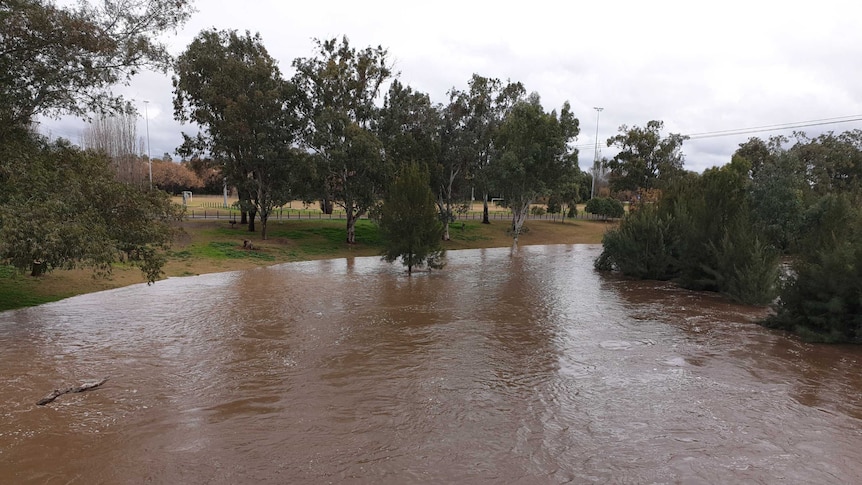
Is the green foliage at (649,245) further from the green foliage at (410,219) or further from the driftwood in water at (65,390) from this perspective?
the driftwood in water at (65,390)

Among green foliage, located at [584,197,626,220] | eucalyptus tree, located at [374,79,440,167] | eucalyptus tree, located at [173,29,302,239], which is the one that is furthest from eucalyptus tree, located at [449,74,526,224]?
green foliage, located at [584,197,626,220]

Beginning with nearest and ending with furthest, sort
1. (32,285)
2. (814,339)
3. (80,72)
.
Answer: (814,339) < (80,72) < (32,285)

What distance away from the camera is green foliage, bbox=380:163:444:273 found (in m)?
22.7

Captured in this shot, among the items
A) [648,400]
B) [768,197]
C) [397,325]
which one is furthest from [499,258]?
[648,400]

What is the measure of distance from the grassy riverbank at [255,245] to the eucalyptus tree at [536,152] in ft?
25.8

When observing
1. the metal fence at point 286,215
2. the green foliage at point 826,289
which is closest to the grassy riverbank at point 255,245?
the metal fence at point 286,215

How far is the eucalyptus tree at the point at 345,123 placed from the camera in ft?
106

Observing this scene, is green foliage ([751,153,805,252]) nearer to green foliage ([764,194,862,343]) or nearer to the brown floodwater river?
the brown floodwater river

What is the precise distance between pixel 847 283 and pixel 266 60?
33.4 m

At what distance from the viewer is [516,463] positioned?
616 centimetres

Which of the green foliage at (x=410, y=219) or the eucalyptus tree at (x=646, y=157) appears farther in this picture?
the eucalyptus tree at (x=646, y=157)

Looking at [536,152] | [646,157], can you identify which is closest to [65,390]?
[536,152]

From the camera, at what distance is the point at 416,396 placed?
328 inches

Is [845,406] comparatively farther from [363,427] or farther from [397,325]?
[397,325]
